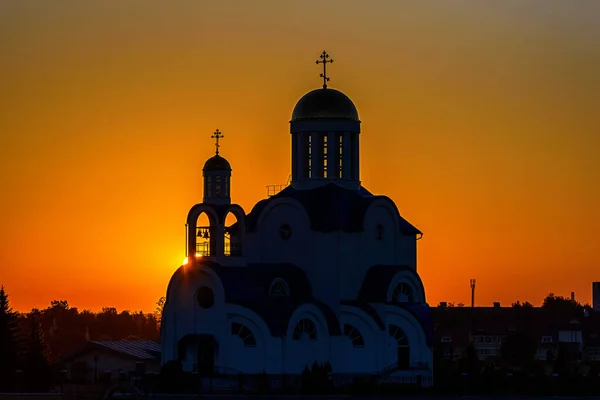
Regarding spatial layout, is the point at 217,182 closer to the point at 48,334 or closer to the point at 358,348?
the point at 358,348

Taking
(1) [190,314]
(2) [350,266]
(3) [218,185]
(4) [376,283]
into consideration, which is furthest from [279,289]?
(3) [218,185]

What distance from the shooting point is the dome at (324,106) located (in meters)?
83.4

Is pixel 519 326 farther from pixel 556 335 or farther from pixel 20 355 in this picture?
pixel 20 355

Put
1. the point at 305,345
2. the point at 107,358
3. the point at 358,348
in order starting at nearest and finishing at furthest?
the point at 305,345 → the point at 358,348 → the point at 107,358

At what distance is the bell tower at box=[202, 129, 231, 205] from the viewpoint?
270 feet

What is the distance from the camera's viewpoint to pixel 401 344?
270 feet

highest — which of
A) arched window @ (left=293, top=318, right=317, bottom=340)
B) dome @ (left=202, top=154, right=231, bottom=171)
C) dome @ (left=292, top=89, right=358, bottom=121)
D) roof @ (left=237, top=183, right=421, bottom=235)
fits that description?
dome @ (left=292, top=89, right=358, bottom=121)

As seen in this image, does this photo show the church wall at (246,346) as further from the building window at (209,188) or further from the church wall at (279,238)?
the building window at (209,188)

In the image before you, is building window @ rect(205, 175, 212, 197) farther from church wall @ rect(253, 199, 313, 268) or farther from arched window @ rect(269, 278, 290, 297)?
arched window @ rect(269, 278, 290, 297)

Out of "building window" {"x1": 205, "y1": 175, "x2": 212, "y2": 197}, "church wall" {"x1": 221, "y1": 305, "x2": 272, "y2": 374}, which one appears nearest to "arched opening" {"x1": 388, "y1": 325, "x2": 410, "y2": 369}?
"church wall" {"x1": 221, "y1": 305, "x2": 272, "y2": 374}

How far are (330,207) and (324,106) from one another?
390 cm

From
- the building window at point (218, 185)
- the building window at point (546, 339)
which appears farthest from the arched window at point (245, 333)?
the building window at point (546, 339)

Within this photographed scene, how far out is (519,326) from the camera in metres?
121

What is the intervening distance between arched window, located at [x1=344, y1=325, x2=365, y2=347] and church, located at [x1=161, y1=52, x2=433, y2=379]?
5 cm
